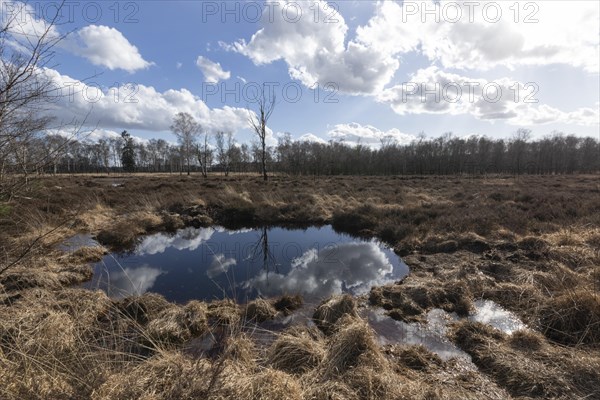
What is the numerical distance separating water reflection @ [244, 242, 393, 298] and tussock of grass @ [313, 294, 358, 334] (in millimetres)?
1363

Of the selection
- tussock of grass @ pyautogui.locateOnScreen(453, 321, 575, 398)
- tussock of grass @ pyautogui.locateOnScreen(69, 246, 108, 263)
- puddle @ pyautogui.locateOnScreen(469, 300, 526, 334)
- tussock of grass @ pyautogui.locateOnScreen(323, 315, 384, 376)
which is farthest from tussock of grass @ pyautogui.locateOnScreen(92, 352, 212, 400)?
tussock of grass @ pyautogui.locateOnScreen(69, 246, 108, 263)

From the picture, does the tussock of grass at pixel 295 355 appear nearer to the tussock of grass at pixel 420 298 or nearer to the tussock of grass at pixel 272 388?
the tussock of grass at pixel 272 388

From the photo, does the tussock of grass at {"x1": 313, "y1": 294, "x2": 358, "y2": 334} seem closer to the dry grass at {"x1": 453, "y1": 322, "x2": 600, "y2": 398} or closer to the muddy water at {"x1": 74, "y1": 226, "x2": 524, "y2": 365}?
the muddy water at {"x1": 74, "y1": 226, "x2": 524, "y2": 365}

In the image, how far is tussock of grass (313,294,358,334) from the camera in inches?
216

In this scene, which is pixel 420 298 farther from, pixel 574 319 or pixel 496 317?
pixel 574 319

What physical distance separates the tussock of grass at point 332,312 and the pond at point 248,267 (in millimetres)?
1110

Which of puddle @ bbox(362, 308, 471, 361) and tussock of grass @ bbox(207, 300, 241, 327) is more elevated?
tussock of grass @ bbox(207, 300, 241, 327)

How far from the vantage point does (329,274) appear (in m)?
8.92

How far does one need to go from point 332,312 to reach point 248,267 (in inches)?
173

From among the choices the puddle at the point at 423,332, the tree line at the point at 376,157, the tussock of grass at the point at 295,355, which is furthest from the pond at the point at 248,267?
the tree line at the point at 376,157

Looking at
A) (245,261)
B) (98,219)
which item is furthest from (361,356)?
(98,219)

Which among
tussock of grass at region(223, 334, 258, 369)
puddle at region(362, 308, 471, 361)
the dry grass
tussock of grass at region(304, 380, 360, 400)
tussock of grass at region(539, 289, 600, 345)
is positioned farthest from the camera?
puddle at region(362, 308, 471, 361)

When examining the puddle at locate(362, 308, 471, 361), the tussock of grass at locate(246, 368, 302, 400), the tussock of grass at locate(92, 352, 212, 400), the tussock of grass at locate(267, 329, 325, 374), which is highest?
the tussock of grass at locate(92, 352, 212, 400)

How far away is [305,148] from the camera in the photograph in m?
78.2
